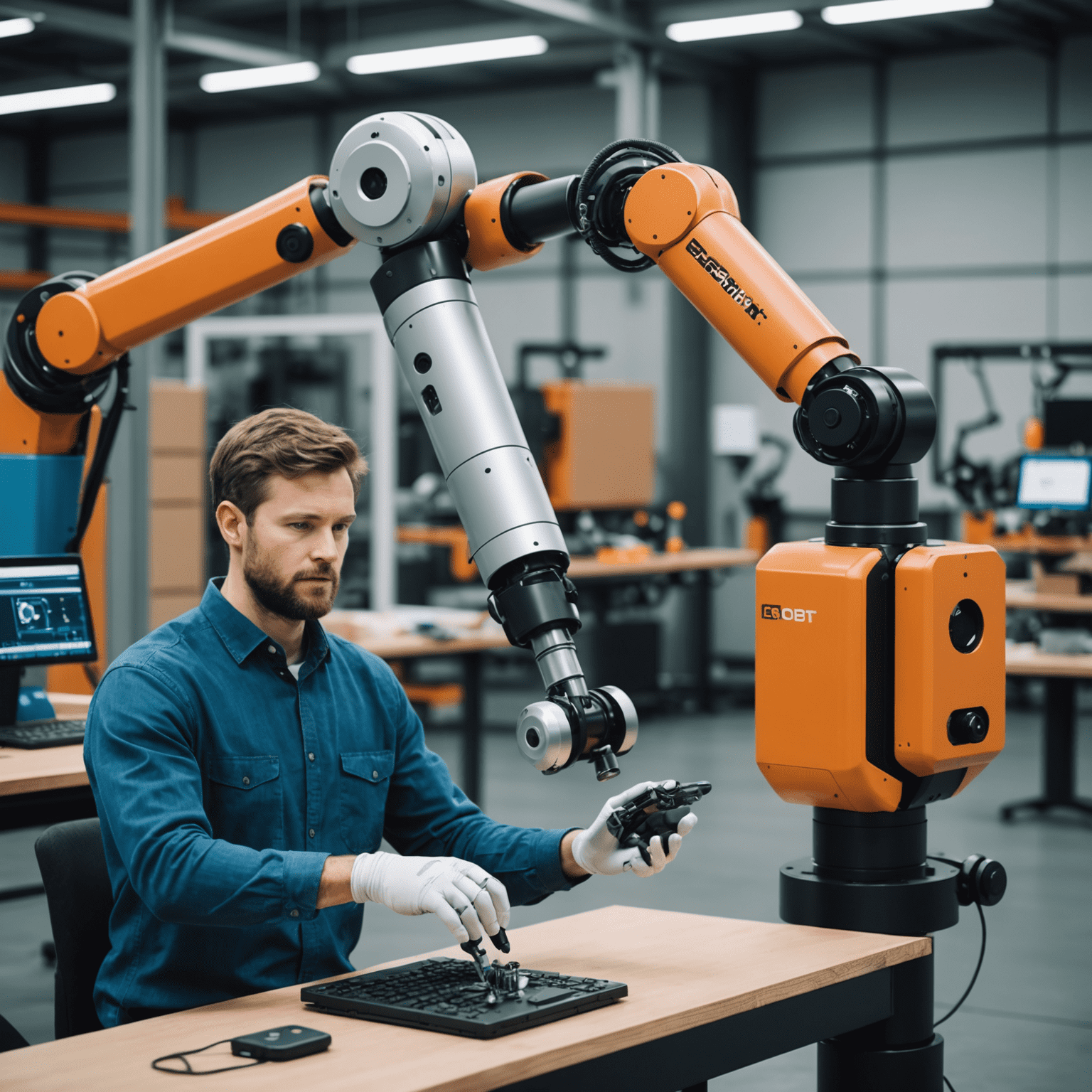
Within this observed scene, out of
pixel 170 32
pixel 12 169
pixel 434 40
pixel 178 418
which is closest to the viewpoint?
pixel 178 418

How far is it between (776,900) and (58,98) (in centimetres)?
770

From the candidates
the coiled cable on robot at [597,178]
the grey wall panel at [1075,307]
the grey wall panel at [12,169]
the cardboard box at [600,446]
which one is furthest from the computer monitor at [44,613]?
the grey wall panel at [12,169]

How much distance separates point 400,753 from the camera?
2551 mm

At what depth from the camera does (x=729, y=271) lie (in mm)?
2254

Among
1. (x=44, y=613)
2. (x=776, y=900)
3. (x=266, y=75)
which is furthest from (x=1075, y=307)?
(x=44, y=613)

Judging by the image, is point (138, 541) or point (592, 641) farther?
point (592, 641)

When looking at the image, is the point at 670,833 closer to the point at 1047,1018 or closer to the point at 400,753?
the point at 400,753

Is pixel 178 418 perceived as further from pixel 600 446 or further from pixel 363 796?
pixel 363 796

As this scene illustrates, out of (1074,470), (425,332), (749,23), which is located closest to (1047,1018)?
(425,332)

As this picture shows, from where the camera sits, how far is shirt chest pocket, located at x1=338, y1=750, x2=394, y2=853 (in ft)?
7.88

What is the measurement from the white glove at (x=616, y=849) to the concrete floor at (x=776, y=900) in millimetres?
1655

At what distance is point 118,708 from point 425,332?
0.64m

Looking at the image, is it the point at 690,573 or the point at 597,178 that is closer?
the point at 597,178

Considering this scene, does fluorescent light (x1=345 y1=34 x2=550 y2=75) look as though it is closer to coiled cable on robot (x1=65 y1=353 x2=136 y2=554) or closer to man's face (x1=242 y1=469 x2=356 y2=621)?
coiled cable on robot (x1=65 y1=353 x2=136 y2=554)
